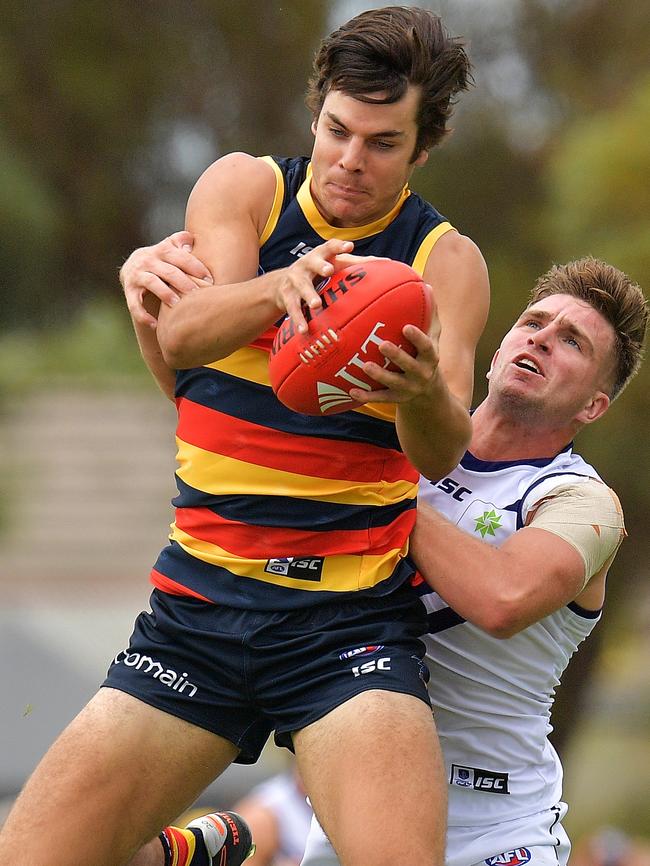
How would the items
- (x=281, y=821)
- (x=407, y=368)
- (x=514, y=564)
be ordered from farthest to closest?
(x=281, y=821) → (x=514, y=564) → (x=407, y=368)

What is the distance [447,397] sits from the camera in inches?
106

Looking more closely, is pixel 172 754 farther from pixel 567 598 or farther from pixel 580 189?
pixel 580 189

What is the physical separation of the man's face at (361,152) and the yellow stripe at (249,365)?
1.16 feet

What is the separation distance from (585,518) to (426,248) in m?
0.75

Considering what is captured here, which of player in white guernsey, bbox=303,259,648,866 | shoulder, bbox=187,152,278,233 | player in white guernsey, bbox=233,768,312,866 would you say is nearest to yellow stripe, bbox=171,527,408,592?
player in white guernsey, bbox=303,259,648,866

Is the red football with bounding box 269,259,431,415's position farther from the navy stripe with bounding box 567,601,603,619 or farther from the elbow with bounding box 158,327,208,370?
the navy stripe with bounding box 567,601,603,619

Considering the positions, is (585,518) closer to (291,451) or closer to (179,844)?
(291,451)

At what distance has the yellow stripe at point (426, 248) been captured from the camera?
302cm

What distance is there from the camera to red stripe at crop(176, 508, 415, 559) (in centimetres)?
300

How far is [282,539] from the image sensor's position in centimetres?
300

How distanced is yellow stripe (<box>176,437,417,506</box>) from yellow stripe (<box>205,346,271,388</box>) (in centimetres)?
19

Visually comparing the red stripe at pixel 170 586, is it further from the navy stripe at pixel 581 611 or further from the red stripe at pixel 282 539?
the navy stripe at pixel 581 611

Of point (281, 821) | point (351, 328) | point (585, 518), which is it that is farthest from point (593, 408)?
point (281, 821)

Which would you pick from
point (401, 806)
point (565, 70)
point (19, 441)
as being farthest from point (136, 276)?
point (19, 441)
